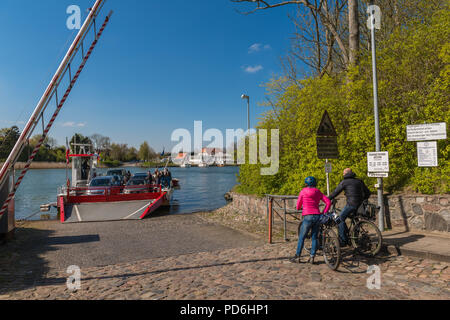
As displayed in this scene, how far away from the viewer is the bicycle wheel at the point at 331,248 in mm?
5672

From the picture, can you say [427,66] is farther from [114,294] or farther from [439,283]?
[114,294]

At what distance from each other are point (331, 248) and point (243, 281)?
181cm

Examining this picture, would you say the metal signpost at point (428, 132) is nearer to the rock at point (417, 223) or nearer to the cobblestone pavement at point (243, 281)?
the rock at point (417, 223)

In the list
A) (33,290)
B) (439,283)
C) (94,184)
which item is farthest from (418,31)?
(94,184)

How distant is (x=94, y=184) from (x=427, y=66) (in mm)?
18428

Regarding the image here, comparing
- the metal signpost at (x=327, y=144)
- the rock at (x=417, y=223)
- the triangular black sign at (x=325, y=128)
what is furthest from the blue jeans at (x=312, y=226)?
the rock at (x=417, y=223)

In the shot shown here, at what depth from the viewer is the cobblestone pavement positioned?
476 cm

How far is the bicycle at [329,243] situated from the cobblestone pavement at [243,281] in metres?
0.19

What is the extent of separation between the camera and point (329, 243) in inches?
234

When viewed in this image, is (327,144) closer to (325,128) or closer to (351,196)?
(325,128)

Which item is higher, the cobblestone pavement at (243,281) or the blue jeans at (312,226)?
the blue jeans at (312,226)

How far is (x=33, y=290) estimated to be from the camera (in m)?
5.18

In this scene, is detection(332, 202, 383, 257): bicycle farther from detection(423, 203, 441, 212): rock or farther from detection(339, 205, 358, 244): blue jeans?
detection(423, 203, 441, 212): rock

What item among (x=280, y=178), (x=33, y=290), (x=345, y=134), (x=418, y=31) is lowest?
(x=33, y=290)
